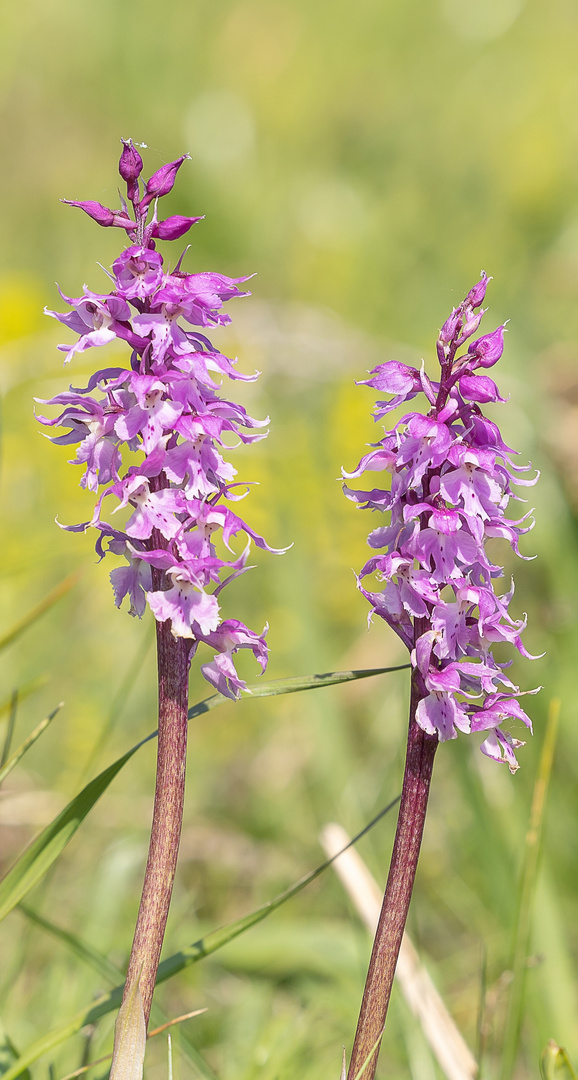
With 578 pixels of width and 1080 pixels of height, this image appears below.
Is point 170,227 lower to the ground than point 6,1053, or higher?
higher

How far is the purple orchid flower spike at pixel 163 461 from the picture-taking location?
1347mm

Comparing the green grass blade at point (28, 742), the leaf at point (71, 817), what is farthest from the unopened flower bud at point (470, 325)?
the green grass blade at point (28, 742)

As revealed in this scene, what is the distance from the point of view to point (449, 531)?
52.3 inches

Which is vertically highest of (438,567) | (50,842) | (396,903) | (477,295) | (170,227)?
(170,227)

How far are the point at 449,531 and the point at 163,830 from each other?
53 centimetres

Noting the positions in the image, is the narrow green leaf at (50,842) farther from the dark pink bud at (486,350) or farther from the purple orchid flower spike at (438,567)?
the dark pink bud at (486,350)

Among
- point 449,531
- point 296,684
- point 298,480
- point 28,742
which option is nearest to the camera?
point 449,531

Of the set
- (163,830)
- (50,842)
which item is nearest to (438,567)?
(163,830)

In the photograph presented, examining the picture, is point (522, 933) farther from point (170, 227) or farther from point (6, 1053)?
point (170, 227)

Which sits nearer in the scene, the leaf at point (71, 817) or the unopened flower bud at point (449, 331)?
the unopened flower bud at point (449, 331)

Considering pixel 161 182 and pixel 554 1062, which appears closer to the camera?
pixel 161 182

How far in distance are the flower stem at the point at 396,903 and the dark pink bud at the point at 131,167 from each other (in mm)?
737

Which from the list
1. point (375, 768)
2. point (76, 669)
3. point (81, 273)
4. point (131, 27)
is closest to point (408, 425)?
point (375, 768)

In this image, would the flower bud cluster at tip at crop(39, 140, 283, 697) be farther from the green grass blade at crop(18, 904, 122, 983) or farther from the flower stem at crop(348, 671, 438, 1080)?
the green grass blade at crop(18, 904, 122, 983)
